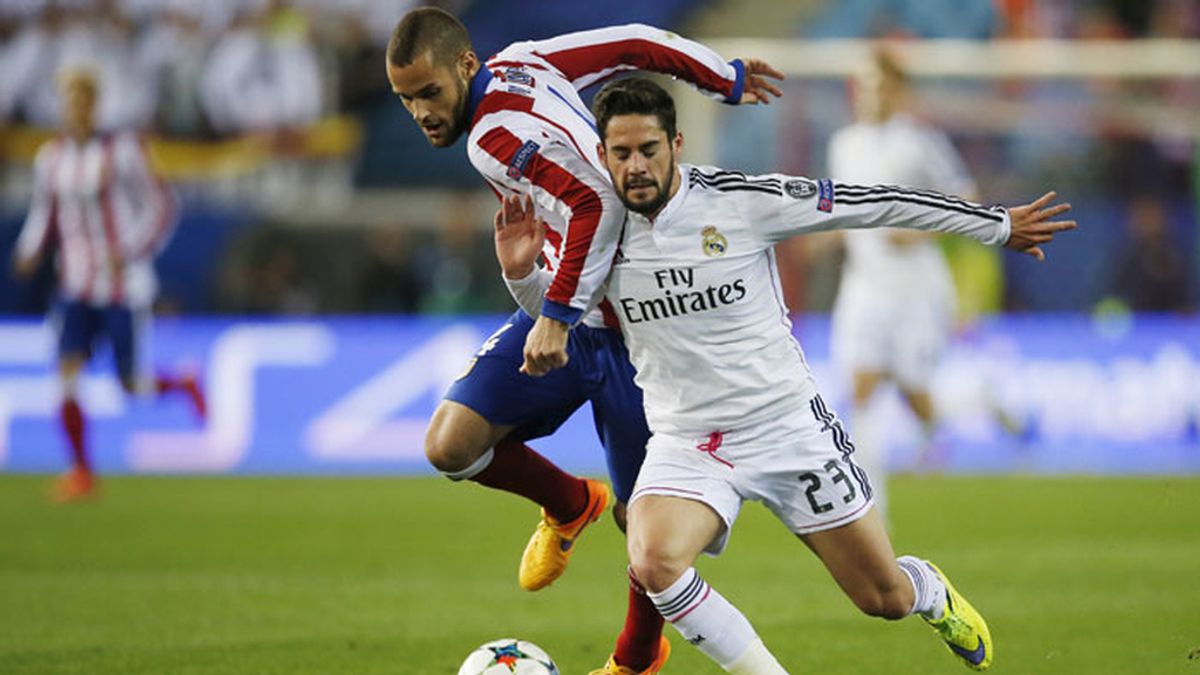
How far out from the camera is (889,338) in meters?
11.5

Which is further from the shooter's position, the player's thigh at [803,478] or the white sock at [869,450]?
the white sock at [869,450]

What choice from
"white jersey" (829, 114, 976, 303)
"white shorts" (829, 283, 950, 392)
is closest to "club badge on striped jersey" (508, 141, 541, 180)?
"white jersey" (829, 114, 976, 303)

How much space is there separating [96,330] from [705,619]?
351 inches

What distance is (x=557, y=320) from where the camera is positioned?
18.4 feet

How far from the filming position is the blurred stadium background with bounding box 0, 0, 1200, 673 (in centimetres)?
1480

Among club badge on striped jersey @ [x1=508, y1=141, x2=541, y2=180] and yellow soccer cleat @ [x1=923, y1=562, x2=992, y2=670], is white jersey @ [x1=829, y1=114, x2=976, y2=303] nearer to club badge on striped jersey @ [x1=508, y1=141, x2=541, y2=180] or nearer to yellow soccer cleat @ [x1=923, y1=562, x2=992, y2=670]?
yellow soccer cleat @ [x1=923, y1=562, x2=992, y2=670]

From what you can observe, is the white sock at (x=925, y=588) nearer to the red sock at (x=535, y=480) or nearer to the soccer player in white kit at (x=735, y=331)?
the soccer player in white kit at (x=735, y=331)

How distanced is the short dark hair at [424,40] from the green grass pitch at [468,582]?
2.15m

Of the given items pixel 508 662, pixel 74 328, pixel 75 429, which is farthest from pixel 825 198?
pixel 74 328

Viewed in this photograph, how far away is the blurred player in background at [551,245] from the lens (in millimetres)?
5699

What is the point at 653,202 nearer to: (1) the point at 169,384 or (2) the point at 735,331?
(2) the point at 735,331

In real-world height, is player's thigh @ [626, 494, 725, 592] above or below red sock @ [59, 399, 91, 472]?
above

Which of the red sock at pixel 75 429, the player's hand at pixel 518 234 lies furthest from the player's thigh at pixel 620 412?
the red sock at pixel 75 429

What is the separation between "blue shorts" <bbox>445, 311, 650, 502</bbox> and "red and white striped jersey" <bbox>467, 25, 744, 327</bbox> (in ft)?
0.42
